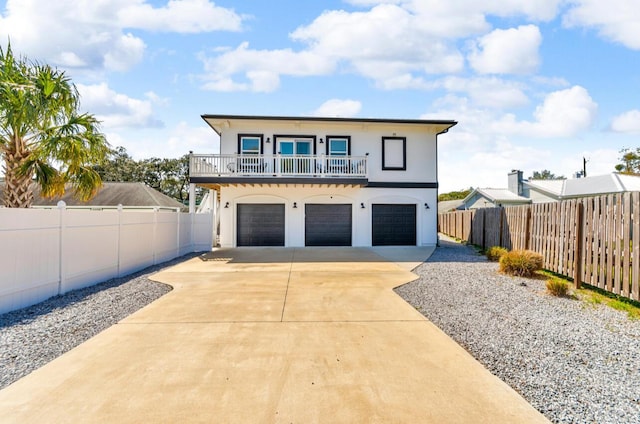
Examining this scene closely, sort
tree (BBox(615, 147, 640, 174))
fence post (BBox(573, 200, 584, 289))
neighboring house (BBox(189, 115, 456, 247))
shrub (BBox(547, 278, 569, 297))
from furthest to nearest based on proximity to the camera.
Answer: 1. tree (BBox(615, 147, 640, 174))
2. neighboring house (BBox(189, 115, 456, 247))
3. fence post (BBox(573, 200, 584, 289))
4. shrub (BBox(547, 278, 569, 297))

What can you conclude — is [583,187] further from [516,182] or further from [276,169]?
[276,169]

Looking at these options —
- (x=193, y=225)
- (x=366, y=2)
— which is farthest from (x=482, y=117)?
(x=193, y=225)

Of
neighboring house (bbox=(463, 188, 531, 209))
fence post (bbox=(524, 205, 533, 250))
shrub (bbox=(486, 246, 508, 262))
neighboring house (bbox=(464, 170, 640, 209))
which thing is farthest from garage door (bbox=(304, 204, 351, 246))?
neighboring house (bbox=(464, 170, 640, 209))

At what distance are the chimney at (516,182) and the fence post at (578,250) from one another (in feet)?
92.0

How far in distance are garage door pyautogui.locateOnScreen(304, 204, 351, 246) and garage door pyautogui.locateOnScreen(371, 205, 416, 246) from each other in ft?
4.69

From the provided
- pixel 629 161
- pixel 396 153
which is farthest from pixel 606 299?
pixel 629 161

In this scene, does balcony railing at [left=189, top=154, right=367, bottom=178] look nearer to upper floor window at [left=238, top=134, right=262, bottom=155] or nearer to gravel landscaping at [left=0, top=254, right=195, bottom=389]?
upper floor window at [left=238, top=134, right=262, bottom=155]

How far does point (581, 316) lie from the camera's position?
17.9 feet

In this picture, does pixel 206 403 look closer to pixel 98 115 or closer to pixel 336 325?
pixel 336 325

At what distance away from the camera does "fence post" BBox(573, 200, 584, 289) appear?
733 centimetres

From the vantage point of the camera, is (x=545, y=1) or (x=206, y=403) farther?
(x=545, y=1)

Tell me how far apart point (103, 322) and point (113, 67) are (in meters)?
11.0

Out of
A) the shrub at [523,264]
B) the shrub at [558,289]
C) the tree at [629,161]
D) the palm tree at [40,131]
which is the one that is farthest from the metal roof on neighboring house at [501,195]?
the palm tree at [40,131]

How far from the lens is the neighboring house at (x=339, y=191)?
1574cm
